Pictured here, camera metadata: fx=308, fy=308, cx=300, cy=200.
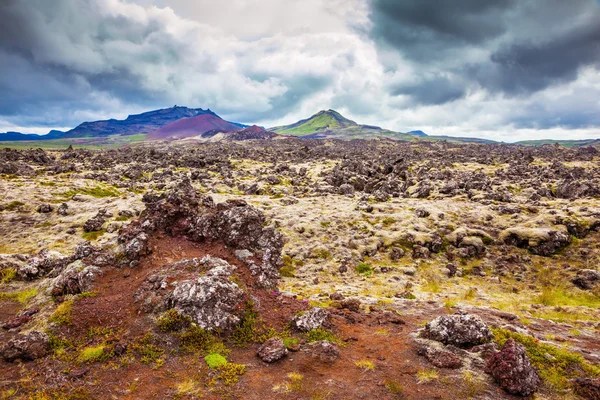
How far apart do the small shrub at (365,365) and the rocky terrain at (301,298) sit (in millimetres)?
91

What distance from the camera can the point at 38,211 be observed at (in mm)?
41156

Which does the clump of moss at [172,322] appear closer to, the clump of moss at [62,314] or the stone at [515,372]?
the clump of moss at [62,314]

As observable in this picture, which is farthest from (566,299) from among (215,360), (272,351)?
(215,360)

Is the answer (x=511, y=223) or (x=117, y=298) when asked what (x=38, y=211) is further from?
(x=511, y=223)

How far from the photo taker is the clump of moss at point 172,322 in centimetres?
1684

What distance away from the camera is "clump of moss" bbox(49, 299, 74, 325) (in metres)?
16.8

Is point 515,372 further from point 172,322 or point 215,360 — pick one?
point 172,322

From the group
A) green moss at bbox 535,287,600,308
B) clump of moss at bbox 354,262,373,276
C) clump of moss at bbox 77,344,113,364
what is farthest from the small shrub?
green moss at bbox 535,287,600,308

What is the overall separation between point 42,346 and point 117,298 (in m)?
4.46

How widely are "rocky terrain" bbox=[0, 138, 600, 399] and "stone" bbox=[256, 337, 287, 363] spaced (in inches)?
3.2

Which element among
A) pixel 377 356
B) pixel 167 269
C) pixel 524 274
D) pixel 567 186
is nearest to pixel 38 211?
pixel 167 269

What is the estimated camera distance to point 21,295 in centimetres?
2225

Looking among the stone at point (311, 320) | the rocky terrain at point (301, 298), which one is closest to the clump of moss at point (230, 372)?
the rocky terrain at point (301, 298)

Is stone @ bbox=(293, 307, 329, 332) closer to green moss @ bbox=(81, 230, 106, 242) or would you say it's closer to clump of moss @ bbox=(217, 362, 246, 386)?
clump of moss @ bbox=(217, 362, 246, 386)
